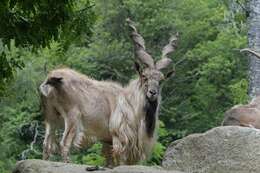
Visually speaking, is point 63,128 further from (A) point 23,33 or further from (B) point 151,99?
(A) point 23,33

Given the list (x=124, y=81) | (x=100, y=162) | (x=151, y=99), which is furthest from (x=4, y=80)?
(x=124, y=81)

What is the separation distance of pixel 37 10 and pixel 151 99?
2.86 m

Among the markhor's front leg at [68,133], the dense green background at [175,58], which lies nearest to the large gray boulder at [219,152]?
the markhor's front leg at [68,133]

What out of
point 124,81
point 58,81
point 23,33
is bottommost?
point 124,81

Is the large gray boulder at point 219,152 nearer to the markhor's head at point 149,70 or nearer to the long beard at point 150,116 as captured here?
the markhor's head at point 149,70

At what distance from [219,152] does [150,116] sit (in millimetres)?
2781

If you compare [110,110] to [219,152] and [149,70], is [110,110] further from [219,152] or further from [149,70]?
[219,152]

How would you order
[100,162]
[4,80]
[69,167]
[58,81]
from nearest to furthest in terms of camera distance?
[69,167], [4,80], [58,81], [100,162]

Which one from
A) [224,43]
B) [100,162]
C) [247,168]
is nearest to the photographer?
[247,168]

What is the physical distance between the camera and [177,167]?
8367mm

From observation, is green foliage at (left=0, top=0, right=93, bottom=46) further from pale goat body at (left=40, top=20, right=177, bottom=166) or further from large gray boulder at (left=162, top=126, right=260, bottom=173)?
pale goat body at (left=40, top=20, right=177, bottom=166)

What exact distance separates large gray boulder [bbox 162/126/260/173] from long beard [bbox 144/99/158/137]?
2.31m

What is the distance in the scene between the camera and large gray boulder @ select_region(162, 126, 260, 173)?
7961 millimetres

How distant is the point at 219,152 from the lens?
814 centimetres
